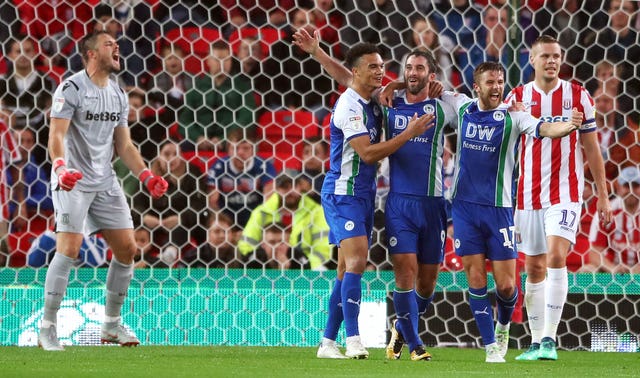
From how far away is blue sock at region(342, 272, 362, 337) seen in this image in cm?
596

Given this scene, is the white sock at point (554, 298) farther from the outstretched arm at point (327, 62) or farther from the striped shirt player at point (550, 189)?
the outstretched arm at point (327, 62)

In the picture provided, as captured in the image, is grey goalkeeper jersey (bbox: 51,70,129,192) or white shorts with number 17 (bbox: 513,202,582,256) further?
grey goalkeeper jersey (bbox: 51,70,129,192)

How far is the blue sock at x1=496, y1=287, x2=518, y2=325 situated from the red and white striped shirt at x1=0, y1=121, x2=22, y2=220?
403 cm

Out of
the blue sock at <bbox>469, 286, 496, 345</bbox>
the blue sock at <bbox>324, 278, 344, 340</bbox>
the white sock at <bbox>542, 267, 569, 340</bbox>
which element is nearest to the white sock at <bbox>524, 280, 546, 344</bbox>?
the white sock at <bbox>542, 267, 569, 340</bbox>

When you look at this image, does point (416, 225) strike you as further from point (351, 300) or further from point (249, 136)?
point (249, 136)

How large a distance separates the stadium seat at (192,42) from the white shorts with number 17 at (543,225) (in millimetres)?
3813

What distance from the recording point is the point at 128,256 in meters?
6.88

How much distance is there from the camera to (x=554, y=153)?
6.64m

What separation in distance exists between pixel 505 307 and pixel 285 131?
370cm

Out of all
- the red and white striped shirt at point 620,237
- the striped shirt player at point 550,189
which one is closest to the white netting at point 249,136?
the red and white striped shirt at point 620,237

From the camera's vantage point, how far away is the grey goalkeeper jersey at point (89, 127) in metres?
6.63

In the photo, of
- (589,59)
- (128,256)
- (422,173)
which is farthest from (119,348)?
(589,59)

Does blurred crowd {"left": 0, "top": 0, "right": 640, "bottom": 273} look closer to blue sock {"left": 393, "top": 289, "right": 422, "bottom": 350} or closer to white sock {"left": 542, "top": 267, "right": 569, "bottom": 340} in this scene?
white sock {"left": 542, "top": 267, "right": 569, "bottom": 340}

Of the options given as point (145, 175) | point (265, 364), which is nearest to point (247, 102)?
point (145, 175)
